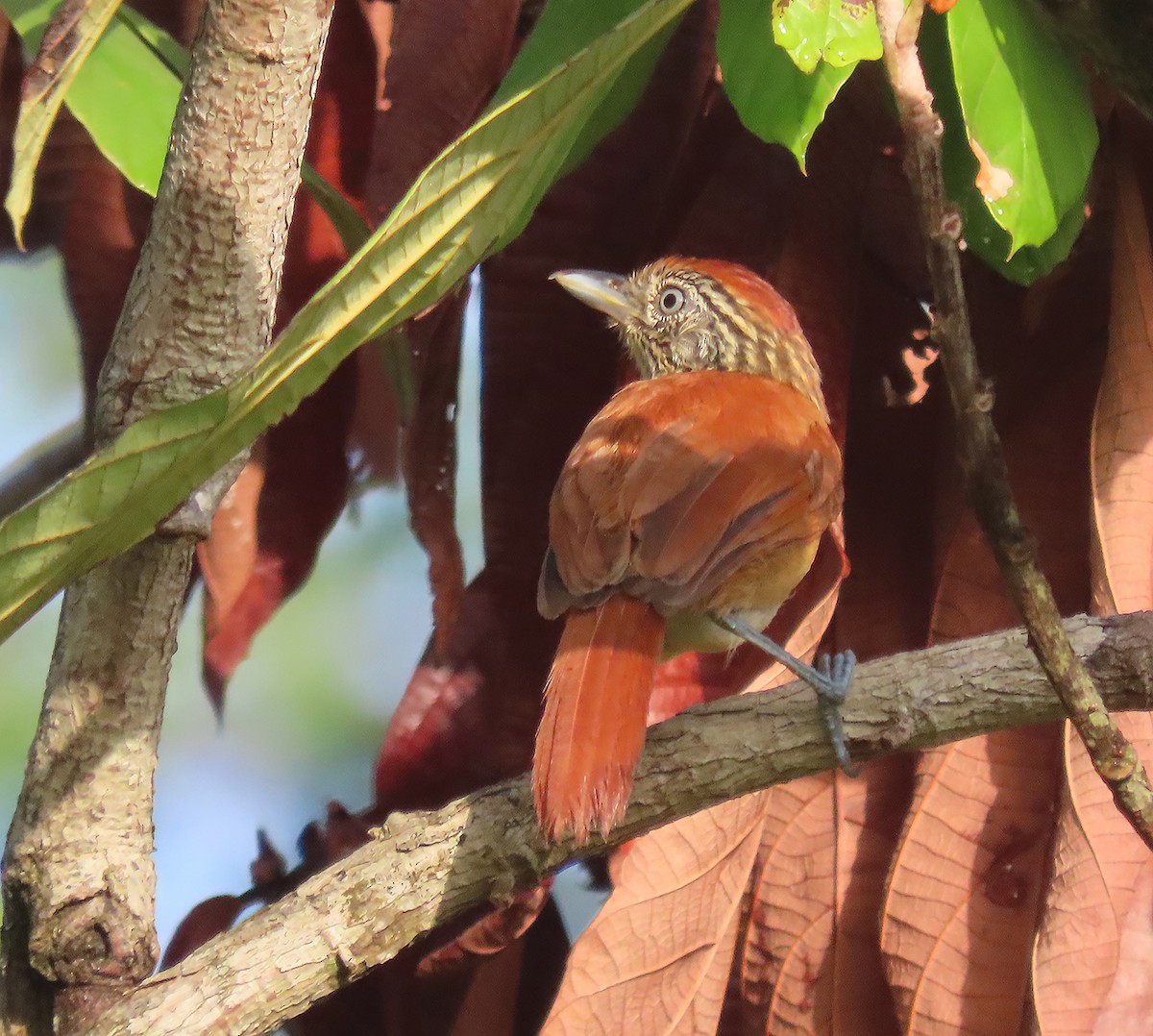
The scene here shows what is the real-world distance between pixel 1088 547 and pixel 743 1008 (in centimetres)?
81

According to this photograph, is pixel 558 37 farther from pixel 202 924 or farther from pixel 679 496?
pixel 202 924

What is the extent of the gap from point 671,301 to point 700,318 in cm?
9

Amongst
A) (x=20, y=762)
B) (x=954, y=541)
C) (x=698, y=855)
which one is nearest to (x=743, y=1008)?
(x=698, y=855)

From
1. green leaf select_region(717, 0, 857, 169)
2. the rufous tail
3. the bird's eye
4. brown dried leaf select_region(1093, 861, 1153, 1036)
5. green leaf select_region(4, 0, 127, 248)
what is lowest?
brown dried leaf select_region(1093, 861, 1153, 1036)

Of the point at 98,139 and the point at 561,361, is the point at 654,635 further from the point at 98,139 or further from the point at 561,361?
the point at 98,139

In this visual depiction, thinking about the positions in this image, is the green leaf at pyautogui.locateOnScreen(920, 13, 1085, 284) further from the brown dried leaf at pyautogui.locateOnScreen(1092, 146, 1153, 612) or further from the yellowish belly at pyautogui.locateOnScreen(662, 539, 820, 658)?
the yellowish belly at pyautogui.locateOnScreen(662, 539, 820, 658)

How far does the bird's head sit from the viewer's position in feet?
6.86

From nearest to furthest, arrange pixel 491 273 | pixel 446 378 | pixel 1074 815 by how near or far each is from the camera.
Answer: pixel 1074 815 < pixel 446 378 < pixel 491 273

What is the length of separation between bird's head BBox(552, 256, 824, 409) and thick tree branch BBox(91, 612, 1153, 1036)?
29.5 inches

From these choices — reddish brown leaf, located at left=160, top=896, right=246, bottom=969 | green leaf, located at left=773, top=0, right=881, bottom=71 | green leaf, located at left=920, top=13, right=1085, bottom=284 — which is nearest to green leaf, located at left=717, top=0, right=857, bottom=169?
green leaf, located at left=773, top=0, right=881, bottom=71

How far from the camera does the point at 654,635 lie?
1.70m

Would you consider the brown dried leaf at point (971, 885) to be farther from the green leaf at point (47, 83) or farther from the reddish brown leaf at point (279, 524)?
the green leaf at point (47, 83)

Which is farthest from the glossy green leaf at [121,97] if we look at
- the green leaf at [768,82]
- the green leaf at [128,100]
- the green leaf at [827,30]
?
the green leaf at [827,30]

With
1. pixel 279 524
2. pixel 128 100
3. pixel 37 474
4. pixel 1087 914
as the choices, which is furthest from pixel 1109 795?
pixel 37 474
